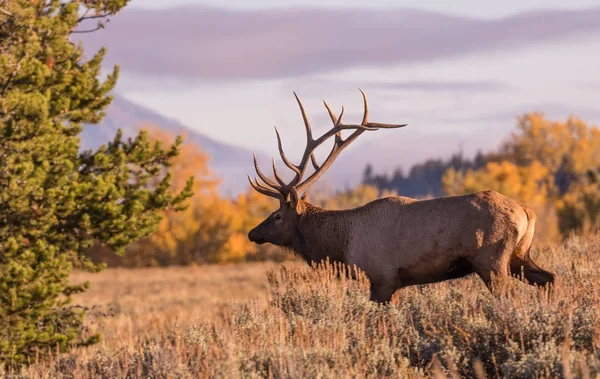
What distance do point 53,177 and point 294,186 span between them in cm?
380

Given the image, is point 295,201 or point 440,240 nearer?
point 440,240

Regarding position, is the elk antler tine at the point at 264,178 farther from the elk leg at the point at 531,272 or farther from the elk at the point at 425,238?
the elk leg at the point at 531,272

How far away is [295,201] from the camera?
10062 mm

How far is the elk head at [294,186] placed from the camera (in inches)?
395

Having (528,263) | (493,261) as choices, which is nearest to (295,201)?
(493,261)

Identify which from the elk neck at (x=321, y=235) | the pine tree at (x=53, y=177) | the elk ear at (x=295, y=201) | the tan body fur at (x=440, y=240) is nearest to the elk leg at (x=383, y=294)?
the tan body fur at (x=440, y=240)

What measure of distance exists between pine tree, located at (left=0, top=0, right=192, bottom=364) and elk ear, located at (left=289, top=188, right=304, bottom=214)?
3239 millimetres

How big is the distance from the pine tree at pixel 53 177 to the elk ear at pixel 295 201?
128 inches

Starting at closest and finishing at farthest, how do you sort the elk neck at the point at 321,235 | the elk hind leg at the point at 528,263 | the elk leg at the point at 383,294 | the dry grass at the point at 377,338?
1. the dry grass at the point at 377,338
2. the elk hind leg at the point at 528,263
3. the elk leg at the point at 383,294
4. the elk neck at the point at 321,235

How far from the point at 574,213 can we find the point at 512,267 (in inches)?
1050

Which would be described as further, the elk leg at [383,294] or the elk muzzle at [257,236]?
the elk muzzle at [257,236]

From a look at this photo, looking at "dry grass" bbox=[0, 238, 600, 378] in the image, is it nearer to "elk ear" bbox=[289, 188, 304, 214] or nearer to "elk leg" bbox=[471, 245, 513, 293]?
"elk leg" bbox=[471, 245, 513, 293]

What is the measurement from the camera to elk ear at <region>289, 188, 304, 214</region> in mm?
10000

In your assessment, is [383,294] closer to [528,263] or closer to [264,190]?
[528,263]
